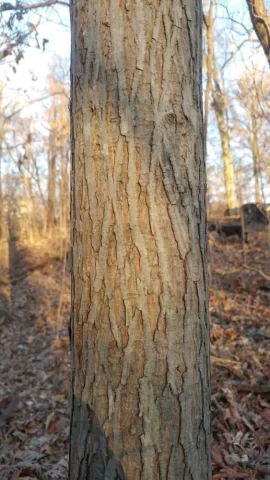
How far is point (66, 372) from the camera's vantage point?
20.7ft

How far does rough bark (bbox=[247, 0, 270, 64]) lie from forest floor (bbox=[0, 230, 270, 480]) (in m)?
4.16

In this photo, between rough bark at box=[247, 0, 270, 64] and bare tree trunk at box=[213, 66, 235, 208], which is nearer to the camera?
rough bark at box=[247, 0, 270, 64]

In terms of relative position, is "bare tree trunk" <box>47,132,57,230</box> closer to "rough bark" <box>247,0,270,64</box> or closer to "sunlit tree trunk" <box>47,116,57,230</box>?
"sunlit tree trunk" <box>47,116,57,230</box>

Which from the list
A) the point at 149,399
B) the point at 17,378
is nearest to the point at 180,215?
the point at 149,399

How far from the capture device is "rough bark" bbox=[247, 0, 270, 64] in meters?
6.77

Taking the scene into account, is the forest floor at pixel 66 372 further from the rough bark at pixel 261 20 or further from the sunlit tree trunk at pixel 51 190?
the rough bark at pixel 261 20

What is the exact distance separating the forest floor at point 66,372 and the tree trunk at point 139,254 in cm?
198

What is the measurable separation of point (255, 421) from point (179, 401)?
114 inches

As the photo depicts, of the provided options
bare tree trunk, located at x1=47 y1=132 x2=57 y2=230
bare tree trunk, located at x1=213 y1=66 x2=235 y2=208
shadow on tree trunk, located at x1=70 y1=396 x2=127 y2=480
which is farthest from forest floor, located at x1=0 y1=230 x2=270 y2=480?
bare tree trunk, located at x1=213 y1=66 x2=235 y2=208

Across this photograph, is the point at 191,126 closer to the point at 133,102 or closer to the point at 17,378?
the point at 133,102

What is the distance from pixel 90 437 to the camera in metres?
1.74

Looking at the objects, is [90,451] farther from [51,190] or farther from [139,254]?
[51,190]

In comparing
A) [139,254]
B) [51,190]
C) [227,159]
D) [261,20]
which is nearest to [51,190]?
[51,190]

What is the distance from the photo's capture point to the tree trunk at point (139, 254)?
168 centimetres
